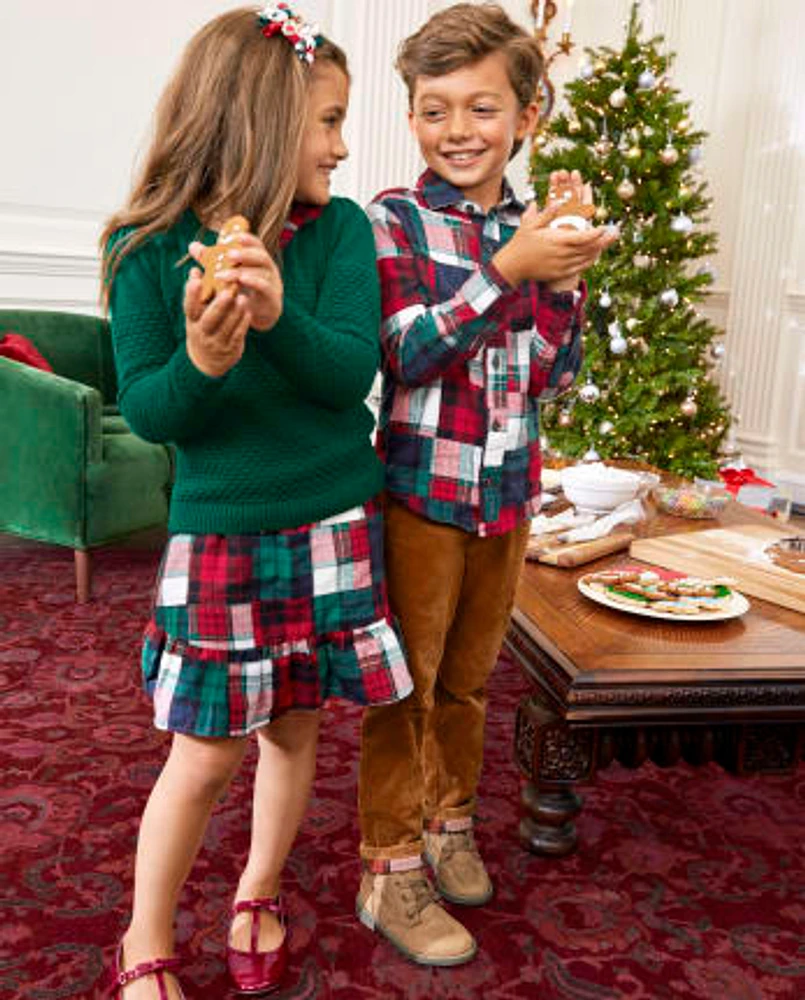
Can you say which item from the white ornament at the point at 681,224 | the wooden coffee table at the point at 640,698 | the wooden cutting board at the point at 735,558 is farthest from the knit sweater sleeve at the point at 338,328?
the white ornament at the point at 681,224

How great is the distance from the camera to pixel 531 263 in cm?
120

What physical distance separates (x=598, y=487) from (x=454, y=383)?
108cm

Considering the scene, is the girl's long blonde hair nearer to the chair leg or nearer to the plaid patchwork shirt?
the plaid patchwork shirt

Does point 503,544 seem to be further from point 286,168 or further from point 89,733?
point 89,733

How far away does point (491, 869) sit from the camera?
170 cm

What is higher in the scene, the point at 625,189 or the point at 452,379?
the point at 625,189

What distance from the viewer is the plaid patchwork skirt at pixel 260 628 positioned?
3.82ft

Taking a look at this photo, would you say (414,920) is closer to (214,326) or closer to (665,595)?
(665,595)

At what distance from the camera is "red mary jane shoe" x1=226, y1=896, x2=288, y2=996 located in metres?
1.35

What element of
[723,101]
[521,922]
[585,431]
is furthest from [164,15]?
[521,922]

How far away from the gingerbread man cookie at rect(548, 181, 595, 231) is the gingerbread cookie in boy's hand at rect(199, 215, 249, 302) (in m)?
0.46

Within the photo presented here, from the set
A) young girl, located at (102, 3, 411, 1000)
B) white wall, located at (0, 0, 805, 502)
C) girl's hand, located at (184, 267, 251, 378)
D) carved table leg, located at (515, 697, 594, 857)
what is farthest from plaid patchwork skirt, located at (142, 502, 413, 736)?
white wall, located at (0, 0, 805, 502)

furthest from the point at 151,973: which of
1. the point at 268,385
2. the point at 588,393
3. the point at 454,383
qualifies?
the point at 588,393

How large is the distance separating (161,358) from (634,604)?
1.02m
